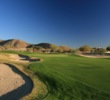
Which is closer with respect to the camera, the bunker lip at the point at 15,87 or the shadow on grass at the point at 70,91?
the shadow on grass at the point at 70,91

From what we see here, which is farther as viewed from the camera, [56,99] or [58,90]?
[58,90]

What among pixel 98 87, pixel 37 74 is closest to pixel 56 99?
pixel 98 87

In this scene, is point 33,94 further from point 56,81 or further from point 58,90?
point 56,81

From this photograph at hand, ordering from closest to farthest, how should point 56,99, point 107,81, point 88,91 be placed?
1. point 56,99
2. point 88,91
3. point 107,81

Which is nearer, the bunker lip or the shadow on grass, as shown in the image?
the shadow on grass

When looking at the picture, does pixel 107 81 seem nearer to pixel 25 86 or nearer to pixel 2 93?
pixel 25 86

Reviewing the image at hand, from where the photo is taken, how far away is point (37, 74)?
1717cm

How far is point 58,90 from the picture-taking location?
40.2 feet

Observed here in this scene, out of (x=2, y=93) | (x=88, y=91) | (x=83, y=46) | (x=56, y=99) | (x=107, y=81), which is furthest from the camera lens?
(x=83, y=46)

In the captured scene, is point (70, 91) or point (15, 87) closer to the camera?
point (70, 91)

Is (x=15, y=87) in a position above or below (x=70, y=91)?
below

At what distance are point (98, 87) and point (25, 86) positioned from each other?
4.43m

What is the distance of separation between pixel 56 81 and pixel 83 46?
102 meters

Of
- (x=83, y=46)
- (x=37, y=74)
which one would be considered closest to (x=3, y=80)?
(x=37, y=74)
